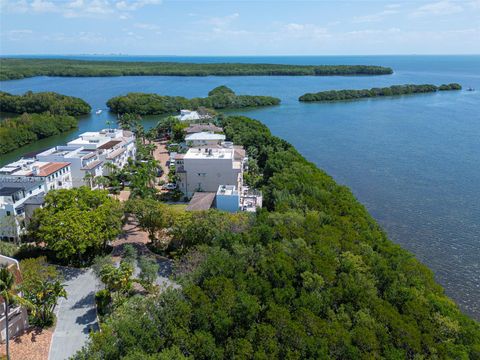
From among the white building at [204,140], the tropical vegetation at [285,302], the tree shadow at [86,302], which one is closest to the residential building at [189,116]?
the white building at [204,140]

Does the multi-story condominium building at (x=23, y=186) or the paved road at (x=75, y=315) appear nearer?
the paved road at (x=75, y=315)

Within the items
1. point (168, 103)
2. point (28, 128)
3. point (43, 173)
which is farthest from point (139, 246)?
point (168, 103)

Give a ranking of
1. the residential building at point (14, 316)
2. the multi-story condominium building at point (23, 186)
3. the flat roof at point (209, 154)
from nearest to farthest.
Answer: the residential building at point (14, 316) → the multi-story condominium building at point (23, 186) → the flat roof at point (209, 154)

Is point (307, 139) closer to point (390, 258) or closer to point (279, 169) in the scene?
point (279, 169)

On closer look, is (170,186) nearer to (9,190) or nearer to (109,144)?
(109,144)

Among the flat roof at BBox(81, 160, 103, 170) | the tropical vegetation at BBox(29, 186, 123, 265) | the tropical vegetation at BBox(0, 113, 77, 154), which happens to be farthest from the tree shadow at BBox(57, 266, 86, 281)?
the tropical vegetation at BBox(0, 113, 77, 154)

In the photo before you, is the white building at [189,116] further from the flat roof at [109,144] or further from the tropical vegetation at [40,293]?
the tropical vegetation at [40,293]

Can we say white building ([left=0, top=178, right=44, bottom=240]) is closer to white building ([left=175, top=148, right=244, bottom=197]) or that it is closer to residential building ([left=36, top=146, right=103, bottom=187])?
residential building ([left=36, top=146, right=103, bottom=187])
